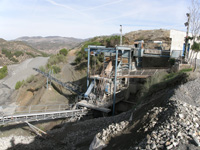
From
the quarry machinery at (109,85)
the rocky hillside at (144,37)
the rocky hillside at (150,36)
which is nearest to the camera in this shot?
the quarry machinery at (109,85)

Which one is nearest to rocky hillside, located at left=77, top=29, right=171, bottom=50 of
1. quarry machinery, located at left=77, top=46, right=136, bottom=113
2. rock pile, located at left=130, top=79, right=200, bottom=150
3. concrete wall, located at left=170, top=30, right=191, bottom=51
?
concrete wall, located at left=170, top=30, right=191, bottom=51

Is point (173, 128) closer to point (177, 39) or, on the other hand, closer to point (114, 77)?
point (114, 77)

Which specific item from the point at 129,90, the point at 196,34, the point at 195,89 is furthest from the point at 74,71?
the point at 195,89

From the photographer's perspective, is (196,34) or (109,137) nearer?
(109,137)

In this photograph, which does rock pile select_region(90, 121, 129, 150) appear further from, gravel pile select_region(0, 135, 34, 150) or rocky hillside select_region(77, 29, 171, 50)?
rocky hillside select_region(77, 29, 171, 50)

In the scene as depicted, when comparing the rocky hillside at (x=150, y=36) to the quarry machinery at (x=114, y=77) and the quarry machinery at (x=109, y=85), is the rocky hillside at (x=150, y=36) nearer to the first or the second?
the quarry machinery at (x=114, y=77)

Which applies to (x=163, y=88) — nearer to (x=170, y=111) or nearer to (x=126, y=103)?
(x=170, y=111)

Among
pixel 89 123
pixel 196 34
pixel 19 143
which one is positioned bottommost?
pixel 19 143

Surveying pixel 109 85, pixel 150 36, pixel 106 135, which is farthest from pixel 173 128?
pixel 150 36

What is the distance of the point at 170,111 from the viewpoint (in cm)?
561

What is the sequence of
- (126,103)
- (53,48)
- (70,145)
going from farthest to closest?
(53,48)
(126,103)
(70,145)

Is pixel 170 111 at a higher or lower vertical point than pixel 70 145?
higher

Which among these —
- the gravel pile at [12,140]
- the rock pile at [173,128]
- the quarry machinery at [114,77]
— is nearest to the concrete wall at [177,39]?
the quarry machinery at [114,77]

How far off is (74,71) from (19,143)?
51.0ft
